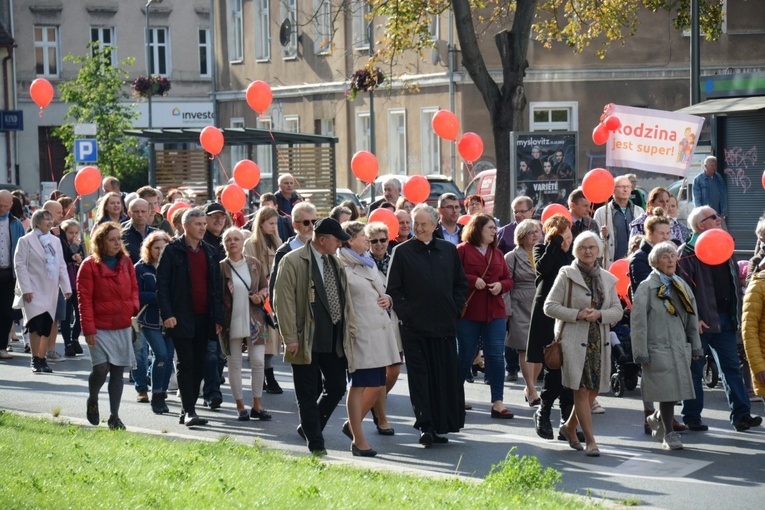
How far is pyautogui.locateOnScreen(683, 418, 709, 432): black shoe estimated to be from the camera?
39.4 ft

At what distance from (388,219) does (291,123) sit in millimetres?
34439

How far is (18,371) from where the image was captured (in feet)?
55.4

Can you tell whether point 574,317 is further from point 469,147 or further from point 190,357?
point 469,147

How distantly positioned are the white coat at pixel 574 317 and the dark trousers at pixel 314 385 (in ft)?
5.77

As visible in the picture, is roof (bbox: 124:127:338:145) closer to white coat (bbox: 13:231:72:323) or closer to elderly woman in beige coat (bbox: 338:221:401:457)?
white coat (bbox: 13:231:72:323)

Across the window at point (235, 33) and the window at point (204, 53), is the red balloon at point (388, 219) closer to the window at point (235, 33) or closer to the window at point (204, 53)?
the window at point (235, 33)

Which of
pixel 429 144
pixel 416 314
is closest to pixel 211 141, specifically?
pixel 416 314

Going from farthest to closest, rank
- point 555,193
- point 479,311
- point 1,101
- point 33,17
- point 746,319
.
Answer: point 33,17 < point 1,101 < point 555,193 < point 479,311 < point 746,319

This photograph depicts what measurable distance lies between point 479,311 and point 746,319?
3248 millimetres

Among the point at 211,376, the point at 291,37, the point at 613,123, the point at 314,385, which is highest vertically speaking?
the point at 291,37

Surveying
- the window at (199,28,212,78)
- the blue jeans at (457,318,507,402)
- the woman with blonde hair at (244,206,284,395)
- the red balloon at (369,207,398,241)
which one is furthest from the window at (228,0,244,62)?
the blue jeans at (457,318,507,402)

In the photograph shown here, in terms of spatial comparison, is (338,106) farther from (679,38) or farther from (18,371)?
(18,371)

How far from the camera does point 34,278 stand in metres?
16.9

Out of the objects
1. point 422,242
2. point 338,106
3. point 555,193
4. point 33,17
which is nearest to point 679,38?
point 338,106
